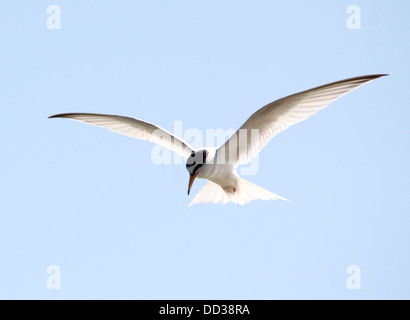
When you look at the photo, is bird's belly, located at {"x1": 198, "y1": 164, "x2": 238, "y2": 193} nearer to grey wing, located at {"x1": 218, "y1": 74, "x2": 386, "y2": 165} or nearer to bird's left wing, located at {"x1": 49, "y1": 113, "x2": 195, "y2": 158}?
grey wing, located at {"x1": 218, "y1": 74, "x2": 386, "y2": 165}

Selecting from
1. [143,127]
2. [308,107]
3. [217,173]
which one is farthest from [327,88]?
[143,127]

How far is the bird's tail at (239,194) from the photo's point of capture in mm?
9180

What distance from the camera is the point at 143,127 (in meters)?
9.45

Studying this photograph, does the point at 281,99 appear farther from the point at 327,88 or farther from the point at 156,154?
the point at 156,154

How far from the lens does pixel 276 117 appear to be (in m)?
8.11

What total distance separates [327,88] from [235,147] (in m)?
1.92

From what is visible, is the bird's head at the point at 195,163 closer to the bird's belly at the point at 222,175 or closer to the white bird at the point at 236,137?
the white bird at the point at 236,137

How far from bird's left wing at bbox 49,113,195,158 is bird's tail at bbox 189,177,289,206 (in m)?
0.98

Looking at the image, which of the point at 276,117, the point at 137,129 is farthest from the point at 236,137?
A: the point at 137,129

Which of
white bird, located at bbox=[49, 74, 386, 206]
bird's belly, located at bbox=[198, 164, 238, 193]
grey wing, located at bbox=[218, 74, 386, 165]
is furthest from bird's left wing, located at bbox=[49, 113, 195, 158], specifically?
grey wing, located at bbox=[218, 74, 386, 165]

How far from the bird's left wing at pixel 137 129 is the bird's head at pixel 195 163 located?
31.9 inches

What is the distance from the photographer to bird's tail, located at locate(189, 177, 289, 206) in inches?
361

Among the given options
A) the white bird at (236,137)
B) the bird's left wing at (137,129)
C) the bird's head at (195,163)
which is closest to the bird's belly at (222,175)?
Result: the white bird at (236,137)

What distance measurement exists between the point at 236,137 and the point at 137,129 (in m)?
2.20
